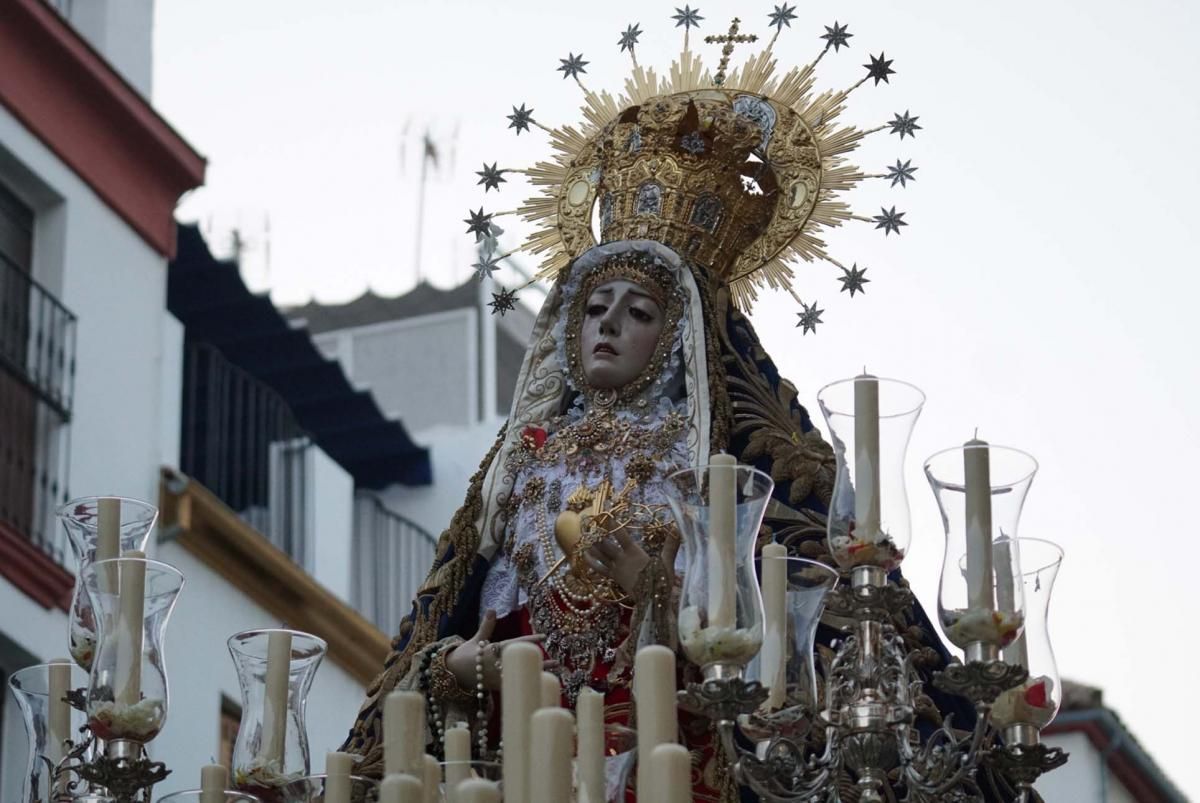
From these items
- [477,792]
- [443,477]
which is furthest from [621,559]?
[443,477]

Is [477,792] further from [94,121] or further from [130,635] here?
[94,121]

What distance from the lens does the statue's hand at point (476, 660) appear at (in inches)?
311

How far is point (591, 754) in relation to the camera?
221 inches

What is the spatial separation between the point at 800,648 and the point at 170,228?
8.62 metres

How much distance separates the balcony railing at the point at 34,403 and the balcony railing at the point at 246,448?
58.0 inches

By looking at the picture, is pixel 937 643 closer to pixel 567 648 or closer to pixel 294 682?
pixel 567 648

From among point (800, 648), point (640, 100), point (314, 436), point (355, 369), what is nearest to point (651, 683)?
point (800, 648)

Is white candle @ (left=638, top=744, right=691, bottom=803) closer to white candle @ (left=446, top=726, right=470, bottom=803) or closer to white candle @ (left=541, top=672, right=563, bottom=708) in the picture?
white candle @ (left=541, top=672, right=563, bottom=708)

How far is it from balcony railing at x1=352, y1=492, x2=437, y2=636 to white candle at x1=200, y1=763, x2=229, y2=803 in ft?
31.6

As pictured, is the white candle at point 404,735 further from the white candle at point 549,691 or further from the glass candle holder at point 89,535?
the glass candle holder at point 89,535

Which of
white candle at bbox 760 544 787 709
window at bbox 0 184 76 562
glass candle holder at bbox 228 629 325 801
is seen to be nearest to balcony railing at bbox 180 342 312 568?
window at bbox 0 184 76 562

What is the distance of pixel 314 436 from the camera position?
57.8 feet

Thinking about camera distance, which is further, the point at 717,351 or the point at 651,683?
the point at 717,351

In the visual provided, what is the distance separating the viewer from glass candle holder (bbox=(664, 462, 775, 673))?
613 cm
